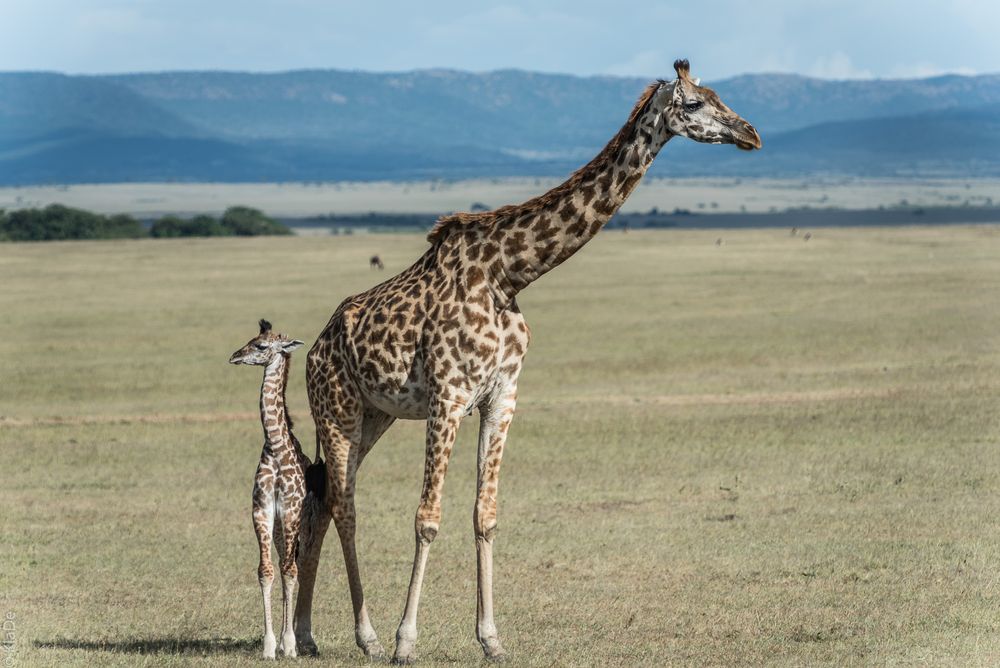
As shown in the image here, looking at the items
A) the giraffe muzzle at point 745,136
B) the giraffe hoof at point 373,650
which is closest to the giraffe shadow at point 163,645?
the giraffe hoof at point 373,650

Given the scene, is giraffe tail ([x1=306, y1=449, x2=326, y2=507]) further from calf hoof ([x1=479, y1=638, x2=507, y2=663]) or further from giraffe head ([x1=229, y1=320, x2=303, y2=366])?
calf hoof ([x1=479, y1=638, x2=507, y2=663])

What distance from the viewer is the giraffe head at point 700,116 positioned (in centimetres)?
1039

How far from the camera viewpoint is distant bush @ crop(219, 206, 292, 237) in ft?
354

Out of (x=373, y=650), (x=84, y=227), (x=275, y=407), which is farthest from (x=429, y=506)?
(x=84, y=227)

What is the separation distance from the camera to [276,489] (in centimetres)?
1144

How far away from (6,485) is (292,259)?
48898mm

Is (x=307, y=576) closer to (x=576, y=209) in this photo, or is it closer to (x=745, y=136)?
(x=576, y=209)

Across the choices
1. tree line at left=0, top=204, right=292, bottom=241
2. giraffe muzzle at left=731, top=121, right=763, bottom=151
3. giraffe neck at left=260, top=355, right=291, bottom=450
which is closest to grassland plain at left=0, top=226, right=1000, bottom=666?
giraffe neck at left=260, top=355, right=291, bottom=450

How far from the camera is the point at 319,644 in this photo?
12125mm

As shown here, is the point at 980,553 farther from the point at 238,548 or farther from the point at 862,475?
the point at 238,548

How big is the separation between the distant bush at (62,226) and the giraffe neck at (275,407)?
84.4m

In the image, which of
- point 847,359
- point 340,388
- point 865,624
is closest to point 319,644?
point 340,388

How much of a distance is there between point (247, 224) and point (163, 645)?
98534mm

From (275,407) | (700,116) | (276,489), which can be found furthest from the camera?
(275,407)
